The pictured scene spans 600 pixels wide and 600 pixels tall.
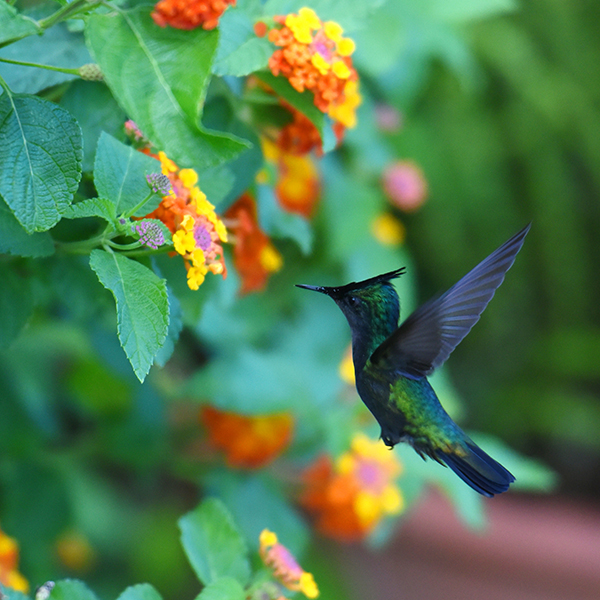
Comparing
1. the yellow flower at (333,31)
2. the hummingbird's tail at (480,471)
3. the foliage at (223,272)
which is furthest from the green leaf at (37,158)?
the hummingbird's tail at (480,471)

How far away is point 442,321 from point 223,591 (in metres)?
0.25

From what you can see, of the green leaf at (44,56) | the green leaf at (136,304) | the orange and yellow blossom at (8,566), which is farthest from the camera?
the orange and yellow blossom at (8,566)

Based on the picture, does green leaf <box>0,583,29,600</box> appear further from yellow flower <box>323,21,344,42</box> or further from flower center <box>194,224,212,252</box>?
yellow flower <box>323,21,344,42</box>

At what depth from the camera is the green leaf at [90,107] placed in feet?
1.82

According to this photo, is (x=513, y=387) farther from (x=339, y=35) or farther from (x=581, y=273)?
(x=339, y=35)

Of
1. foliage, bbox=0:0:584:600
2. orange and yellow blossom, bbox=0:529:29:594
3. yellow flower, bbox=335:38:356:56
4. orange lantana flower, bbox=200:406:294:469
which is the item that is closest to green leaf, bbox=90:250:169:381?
foliage, bbox=0:0:584:600

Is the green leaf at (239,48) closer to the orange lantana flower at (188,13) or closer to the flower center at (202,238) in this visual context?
the orange lantana flower at (188,13)

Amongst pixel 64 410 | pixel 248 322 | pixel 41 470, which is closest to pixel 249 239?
pixel 248 322

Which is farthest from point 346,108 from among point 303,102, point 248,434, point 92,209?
point 248,434

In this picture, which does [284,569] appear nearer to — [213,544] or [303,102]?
[213,544]

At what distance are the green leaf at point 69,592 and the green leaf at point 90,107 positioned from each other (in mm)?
309

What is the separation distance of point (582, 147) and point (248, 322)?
113 cm

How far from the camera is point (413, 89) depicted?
4.04ft

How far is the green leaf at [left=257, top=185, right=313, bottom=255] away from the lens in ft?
2.45
